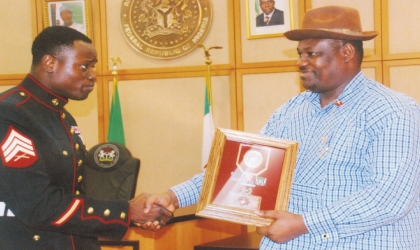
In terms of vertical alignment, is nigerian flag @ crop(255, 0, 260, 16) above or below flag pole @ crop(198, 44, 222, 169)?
above

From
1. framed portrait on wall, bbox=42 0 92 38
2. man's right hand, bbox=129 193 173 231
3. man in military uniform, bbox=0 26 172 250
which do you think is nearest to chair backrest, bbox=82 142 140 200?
man's right hand, bbox=129 193 173 231

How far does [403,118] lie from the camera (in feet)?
6.70

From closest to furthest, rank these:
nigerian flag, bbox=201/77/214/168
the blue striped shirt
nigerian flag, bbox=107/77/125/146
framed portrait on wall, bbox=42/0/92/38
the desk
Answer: the blue striped shirt, the desk, nigerian flag, bbox=201/77/214/168, nigerian flag, bbox=107/77/125/146, framed portrait on wall, bbox=42/0/92/38

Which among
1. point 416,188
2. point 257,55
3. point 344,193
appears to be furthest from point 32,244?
point 257,55

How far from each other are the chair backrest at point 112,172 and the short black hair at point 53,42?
56.1 inches

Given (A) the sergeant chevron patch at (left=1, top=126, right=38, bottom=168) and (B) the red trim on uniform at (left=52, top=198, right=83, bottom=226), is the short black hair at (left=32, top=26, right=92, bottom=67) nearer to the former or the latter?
(A) the sergeant chevron patch at (left=1, top=126, right=38, bottom=168)

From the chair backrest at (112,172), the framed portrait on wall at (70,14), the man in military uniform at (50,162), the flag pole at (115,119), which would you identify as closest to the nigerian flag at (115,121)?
the flag pole at (115,119)

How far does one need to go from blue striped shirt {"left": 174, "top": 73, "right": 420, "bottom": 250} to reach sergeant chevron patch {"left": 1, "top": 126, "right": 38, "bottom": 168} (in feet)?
3.19

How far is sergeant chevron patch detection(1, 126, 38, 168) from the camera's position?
2178 millimetres

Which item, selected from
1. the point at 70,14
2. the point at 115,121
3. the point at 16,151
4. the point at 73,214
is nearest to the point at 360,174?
the point at 73,214

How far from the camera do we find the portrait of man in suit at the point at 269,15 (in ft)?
18.5

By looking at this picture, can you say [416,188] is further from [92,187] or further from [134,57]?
[134,57]

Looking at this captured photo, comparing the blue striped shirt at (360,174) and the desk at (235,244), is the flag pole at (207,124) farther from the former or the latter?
the blue striped shirt at (360,174)

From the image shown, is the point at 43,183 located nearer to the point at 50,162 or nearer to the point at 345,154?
the point at 50,162
